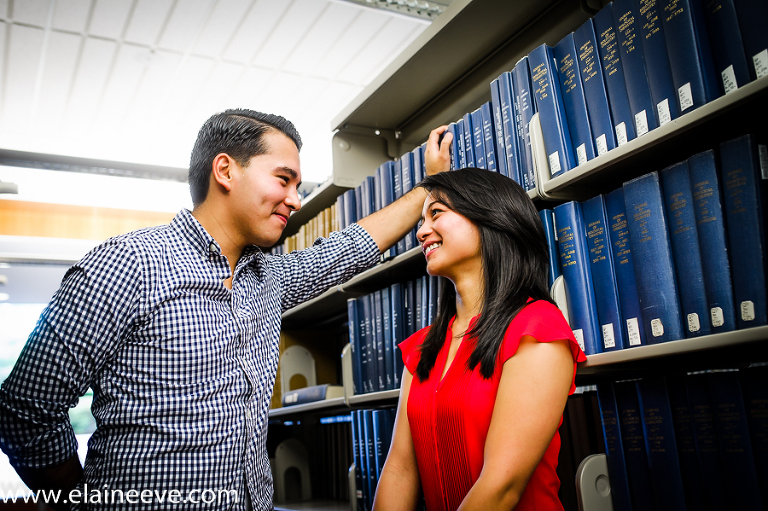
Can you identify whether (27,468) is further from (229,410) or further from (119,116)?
(119,116)

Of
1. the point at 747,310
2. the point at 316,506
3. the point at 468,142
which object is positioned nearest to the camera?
the point at 747,310

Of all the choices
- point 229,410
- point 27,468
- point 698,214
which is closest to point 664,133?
point 698,214

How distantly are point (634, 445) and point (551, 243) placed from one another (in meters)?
0.46

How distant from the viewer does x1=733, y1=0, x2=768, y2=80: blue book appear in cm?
95

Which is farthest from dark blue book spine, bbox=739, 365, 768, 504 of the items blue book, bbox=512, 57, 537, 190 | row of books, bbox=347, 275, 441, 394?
row of books, bbox=347, 275, 441, 394

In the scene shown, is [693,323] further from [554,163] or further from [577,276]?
[554,163]

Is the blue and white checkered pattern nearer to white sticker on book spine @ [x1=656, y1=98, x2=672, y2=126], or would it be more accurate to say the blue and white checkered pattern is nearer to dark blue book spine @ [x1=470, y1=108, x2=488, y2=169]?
dark blue book spine @ [x1=470, y1=108, x2=488, y2=169]

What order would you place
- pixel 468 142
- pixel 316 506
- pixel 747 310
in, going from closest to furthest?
pixel 747 310, pixel 468 142, pixel 316 506

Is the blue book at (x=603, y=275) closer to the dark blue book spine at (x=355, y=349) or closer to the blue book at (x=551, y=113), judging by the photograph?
the blue book at (x=551, y=113)

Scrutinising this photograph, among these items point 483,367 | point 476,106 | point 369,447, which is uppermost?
point 476,106

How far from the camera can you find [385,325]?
1914 mm

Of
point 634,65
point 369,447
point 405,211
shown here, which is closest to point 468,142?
A: point 405,211

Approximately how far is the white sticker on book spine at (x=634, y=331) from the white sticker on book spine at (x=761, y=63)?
50 centimetres

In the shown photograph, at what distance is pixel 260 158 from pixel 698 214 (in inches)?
38.7
